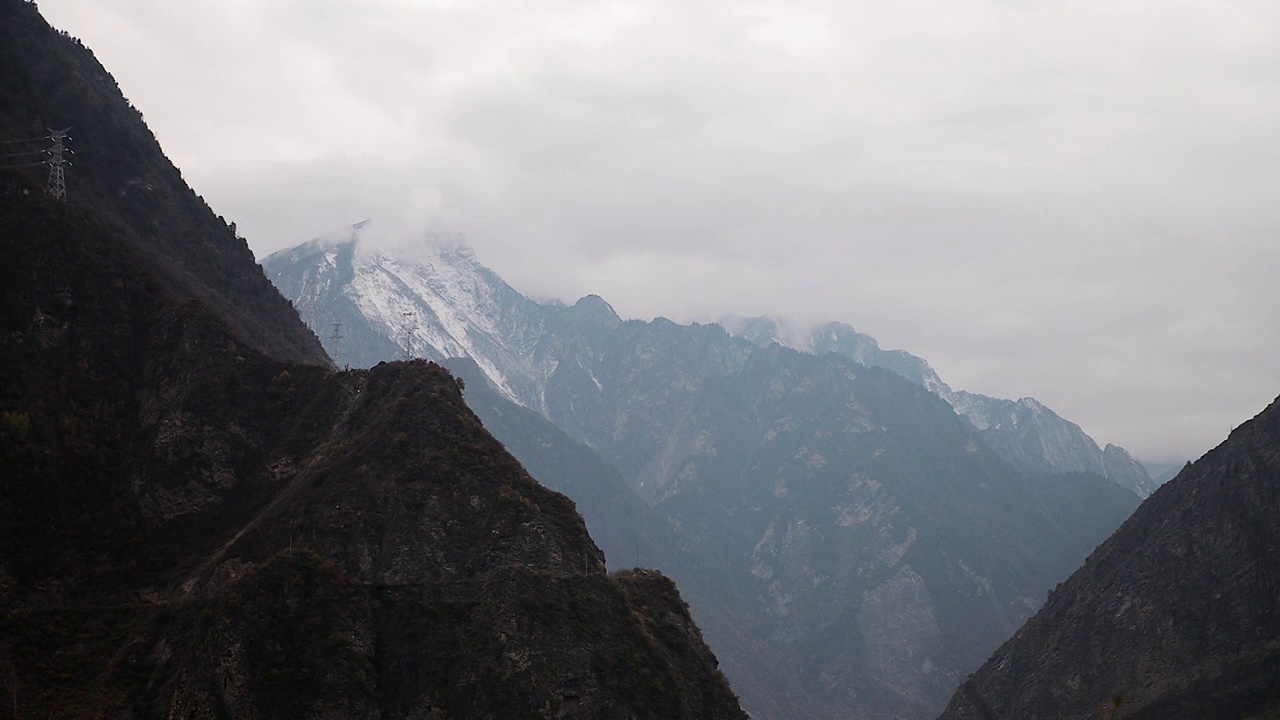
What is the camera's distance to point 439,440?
6565 inches

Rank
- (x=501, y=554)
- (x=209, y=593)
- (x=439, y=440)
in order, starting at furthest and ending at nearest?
1. (x=439, y=440)
2. (x=501, y=554)
3. (x=209, y=593)

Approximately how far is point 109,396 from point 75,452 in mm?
11323

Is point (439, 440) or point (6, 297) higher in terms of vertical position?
point (439, 440)

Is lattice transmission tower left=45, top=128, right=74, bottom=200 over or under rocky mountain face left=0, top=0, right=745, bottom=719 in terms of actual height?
over

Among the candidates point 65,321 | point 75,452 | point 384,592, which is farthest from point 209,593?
point 65,321

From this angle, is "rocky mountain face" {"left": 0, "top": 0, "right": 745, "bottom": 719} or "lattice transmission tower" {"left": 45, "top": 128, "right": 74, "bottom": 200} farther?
"lattice transmission tower" {"left": 45, "top": 128, "right": 74, "bottom": 200}

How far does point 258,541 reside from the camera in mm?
151875

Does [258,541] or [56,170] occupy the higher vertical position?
[56,170]

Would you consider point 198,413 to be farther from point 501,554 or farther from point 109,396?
point 501,554

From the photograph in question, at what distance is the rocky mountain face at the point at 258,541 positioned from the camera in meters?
137

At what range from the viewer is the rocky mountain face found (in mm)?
136875

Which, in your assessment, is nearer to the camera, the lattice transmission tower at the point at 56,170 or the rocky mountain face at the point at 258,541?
the rocky mountain face at the point at 258,541

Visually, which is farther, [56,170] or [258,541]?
[56,170]

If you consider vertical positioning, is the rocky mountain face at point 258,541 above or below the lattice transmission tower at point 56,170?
below
